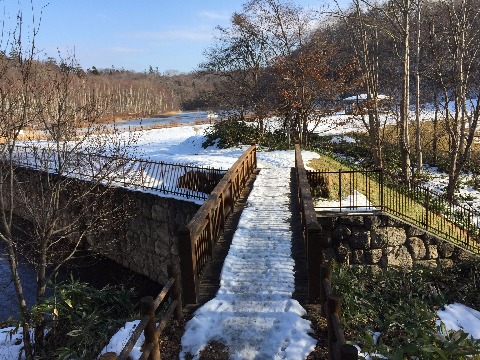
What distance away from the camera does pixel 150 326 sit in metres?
4.11

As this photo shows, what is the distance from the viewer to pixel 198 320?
4965mm

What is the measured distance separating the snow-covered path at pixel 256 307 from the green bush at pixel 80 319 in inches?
81.7

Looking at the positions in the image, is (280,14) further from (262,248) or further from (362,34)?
(262,248)

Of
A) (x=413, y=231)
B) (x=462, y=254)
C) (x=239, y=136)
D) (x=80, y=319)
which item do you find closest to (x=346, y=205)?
(x=413, y=231)

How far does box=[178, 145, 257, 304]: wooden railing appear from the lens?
5273 mm

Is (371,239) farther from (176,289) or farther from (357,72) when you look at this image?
(357,72)

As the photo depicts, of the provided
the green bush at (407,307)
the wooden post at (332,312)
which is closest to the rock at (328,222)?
the green bush at (407,307)

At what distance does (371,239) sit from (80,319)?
6633 mm

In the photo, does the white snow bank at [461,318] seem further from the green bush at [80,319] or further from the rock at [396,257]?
the green bush at [80,319]

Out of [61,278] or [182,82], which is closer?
[61,278]

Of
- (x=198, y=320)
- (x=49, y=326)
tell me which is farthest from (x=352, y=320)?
(x=49, y=326)

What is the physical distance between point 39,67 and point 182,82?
111676 mm

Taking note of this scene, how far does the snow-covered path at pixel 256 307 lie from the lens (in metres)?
4.45

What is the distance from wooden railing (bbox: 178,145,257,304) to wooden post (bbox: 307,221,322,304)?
1.49 metres
